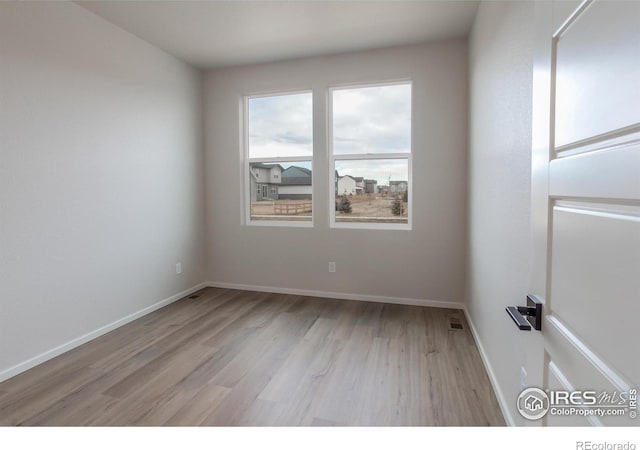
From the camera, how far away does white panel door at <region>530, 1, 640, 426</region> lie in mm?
565

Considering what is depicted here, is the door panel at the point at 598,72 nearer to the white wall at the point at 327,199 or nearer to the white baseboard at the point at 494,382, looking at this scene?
the white baseboard at the point at 494,382

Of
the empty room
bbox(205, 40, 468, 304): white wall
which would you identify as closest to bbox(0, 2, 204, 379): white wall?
the empty room

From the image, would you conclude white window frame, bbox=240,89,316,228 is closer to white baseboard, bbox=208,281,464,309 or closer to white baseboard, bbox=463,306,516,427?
white baseboard, bbox=208,281,464,309

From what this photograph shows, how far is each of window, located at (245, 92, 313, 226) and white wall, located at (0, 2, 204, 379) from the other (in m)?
0.85

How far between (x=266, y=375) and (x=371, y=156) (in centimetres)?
255

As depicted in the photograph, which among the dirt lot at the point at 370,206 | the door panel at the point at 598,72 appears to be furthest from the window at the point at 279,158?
the door panel at the point at 598,72

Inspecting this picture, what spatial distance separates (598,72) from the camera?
0.64 meters

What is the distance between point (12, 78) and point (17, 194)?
31.3 inches

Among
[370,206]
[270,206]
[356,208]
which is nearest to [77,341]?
[270,206]

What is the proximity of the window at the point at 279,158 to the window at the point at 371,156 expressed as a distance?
0.34 meters

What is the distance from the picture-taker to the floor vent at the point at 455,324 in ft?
9.84

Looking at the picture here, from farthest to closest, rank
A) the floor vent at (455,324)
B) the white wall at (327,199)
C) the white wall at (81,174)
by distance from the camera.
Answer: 1. the white wall at (327,199)
2. the floor vent at (455,324)
3. the white wall at (81,174)

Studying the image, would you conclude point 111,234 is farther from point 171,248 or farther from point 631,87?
point 631,87

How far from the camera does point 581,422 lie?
2.33 feet
